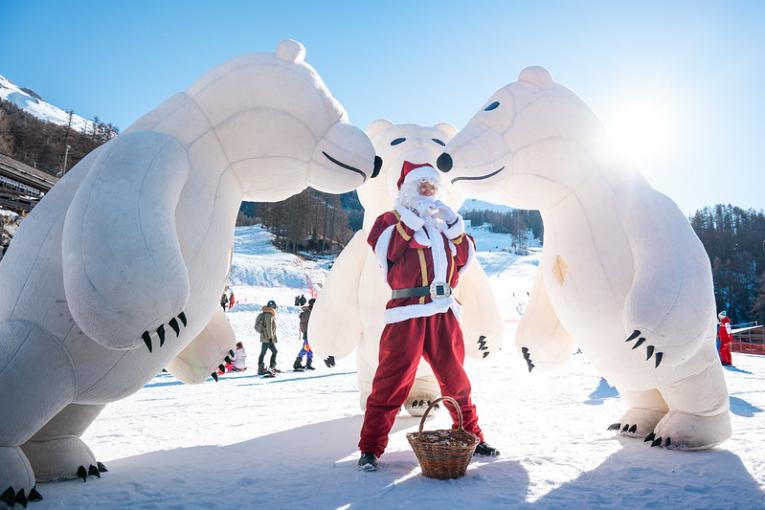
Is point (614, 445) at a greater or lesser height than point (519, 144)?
lesser

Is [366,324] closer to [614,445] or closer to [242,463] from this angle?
[242,463]

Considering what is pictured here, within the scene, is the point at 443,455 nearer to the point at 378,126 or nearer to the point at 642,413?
the point at 642,413

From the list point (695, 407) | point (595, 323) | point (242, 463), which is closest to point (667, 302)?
point (595, 323)

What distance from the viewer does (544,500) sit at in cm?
212

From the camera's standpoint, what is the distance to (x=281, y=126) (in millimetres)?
2826

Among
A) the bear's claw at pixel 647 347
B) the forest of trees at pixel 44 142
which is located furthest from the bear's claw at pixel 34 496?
the forest of trees at pixel 44 142

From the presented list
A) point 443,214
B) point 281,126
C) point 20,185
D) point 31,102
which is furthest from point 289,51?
point 31,102

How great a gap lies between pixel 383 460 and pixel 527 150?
80.6 inches

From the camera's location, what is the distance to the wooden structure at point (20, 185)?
60.5 feet

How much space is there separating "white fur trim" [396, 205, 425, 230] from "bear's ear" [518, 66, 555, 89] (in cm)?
134

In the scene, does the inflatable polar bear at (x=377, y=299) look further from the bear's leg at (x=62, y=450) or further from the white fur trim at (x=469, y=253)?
the bear's leg at (x=62, y=450)

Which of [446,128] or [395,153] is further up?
[446,128]

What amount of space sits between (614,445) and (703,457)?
47 cm

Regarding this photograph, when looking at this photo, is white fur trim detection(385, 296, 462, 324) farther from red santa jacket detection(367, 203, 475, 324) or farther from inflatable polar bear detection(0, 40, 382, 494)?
inflatable polar bear detection(0, 40, 382, 494)
